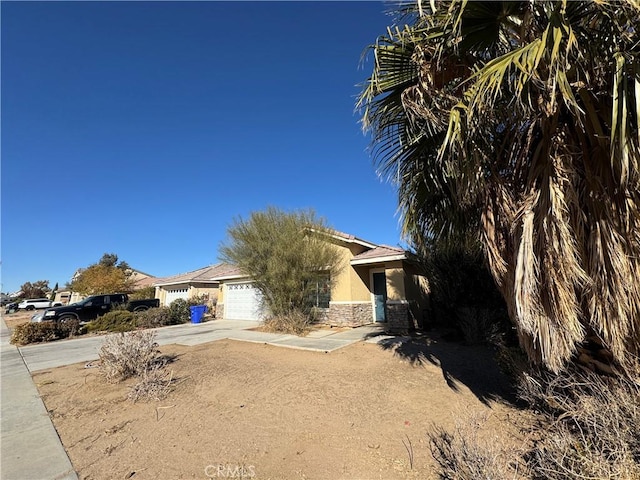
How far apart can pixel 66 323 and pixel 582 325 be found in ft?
69.8

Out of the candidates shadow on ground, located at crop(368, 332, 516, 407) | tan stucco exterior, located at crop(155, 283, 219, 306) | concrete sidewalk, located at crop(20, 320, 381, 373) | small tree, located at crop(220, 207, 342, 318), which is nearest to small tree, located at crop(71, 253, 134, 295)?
tan stucco exterior, located at crop(155, 283, 219, 306)

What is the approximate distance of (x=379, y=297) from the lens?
1571 centimetres

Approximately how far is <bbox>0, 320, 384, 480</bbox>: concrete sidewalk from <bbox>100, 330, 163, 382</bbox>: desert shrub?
125 cm

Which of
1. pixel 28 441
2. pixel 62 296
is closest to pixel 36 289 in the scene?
pixel 62 296

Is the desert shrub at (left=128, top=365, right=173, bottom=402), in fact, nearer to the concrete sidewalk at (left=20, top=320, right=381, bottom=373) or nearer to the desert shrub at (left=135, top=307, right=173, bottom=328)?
the concrete sidewalk at (left=20, top=320, right=381, bottom=373)

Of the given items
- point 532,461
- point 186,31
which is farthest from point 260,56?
point 532,461

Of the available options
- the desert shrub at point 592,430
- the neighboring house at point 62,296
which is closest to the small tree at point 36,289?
the neighboring house at point 62,296

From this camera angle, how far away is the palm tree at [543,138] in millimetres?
2783

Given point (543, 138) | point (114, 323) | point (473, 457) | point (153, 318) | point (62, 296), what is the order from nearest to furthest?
1. point (473, 457)
2. point (543, 138)
3. point (114, 323)
4. point (153, 318)
5. point (62, 296)

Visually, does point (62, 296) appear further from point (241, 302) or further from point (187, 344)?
point (187, 344)

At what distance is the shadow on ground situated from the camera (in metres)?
5.66

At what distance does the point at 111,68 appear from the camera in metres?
9.38

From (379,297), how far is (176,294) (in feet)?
68.8

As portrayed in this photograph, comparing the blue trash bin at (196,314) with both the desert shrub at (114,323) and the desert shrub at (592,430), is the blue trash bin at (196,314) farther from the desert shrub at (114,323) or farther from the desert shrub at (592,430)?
the desert shrub at (592,430)
